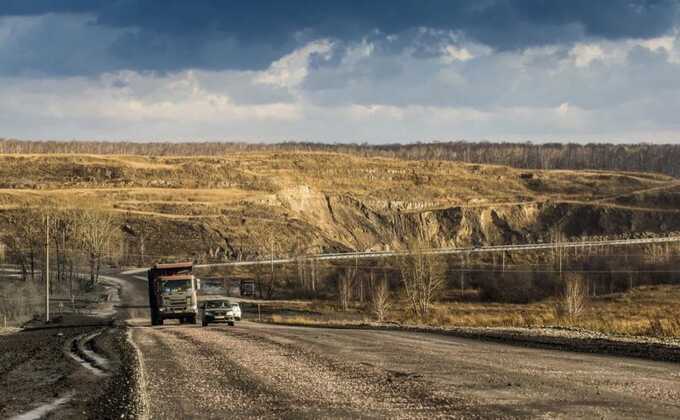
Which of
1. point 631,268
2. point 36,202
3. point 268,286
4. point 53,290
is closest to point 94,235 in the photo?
point 53,290

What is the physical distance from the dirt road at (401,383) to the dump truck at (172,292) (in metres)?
23.8

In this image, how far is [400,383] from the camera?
1727cm

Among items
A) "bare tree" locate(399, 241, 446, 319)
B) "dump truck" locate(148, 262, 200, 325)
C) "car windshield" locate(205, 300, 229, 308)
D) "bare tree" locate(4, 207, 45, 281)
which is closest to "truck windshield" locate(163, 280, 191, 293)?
"dump truck" locate(148, 262, 200, 325)

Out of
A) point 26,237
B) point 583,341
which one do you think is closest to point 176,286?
point 583,341

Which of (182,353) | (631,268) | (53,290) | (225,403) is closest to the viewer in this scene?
(225,403)

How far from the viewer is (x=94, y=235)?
109500mm

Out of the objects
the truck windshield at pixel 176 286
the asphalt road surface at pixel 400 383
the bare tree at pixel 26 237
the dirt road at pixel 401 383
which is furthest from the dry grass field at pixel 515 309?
the bare tree at pixel 26 237

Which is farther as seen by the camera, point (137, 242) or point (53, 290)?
point (137, 242)

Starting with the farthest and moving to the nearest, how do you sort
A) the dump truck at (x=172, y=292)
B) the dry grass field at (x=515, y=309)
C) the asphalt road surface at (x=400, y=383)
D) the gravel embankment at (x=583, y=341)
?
the dry grass field at (x=515, y=309) < the dump truck at (x=172, y=292) < the gravel embankment at (x=583, y=341) < the asphalt road surface at (x=400, y=383)

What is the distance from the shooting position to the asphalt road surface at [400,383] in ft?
46.1

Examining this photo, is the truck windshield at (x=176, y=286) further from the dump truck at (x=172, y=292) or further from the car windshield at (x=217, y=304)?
the car windshield at (x=217, y=304)

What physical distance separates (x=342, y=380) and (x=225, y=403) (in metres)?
3.64

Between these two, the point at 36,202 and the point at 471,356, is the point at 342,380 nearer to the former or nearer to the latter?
the point at 471,356

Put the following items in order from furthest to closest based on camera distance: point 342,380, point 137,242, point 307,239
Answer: point 307,239, point 137,242, point 342,380
